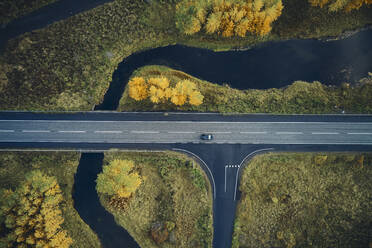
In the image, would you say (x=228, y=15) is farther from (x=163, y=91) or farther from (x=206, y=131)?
(x=206, y=131)

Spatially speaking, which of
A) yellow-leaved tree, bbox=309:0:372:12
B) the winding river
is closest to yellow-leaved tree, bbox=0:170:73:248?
the winding river

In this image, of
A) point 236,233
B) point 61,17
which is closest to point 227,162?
point 236,233

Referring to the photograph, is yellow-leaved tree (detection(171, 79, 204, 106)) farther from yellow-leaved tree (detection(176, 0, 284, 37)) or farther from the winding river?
yellow-leaved tree (detection(176, 0, 284, 37))

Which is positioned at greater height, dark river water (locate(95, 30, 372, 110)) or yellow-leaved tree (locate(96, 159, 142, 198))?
dark river water (locate(95, 30, 372, 110))

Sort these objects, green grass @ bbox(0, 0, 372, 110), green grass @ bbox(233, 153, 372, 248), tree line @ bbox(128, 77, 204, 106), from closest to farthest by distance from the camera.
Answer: tree line @ bbox(128, 77, 204, 106) < green grass @ bbox(233, 153, 372, 248) < green grass @ bbox(0, 0, 372, 110)

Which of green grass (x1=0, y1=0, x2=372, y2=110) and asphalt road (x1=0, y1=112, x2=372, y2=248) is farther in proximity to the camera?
green grass (x1=0, y1=0, x2=372, y2=110)

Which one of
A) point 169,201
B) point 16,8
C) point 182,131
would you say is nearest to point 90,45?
point 16,8

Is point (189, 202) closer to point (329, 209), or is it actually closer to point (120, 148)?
point (120, 148)
